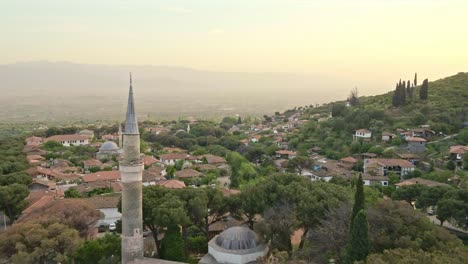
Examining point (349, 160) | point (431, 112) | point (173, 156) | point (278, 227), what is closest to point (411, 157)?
point (349, 160)

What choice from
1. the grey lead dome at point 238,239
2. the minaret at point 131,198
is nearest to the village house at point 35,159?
the minaret at point 131,198

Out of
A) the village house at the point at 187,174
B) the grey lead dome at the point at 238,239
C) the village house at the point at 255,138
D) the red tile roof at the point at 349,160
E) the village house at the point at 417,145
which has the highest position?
the village house at the point at 417,145

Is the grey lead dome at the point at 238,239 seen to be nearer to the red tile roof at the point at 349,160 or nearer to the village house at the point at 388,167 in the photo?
the village house at the point at 388,167

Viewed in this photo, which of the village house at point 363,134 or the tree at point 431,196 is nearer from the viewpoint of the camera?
the tree at point 431,196

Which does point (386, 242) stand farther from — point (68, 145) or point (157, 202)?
point (68, 145)

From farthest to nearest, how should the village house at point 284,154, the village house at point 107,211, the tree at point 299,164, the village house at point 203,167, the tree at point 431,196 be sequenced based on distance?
the village house at point 284,154
the village house at point 203,167
the tree at point 299,164
the village house at point 107,211
the tree at point 431,196

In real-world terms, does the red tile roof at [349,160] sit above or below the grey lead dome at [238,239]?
below

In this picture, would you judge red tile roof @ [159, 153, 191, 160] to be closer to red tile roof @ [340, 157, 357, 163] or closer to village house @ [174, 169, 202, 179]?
village house @ [174, 169, 202, 179]

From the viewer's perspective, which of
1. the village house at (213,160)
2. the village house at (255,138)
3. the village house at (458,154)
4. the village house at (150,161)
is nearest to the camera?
the village house at (458,154)
